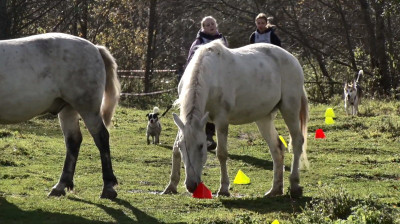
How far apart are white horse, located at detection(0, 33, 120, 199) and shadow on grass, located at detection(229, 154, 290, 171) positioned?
3981 mm

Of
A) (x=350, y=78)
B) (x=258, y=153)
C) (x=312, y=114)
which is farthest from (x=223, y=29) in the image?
(x=258, y=153)

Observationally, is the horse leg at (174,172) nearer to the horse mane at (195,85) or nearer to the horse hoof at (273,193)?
the horse mane at (195,85)

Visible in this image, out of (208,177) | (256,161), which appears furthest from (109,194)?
(256,161)

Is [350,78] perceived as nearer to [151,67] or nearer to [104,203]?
[151,67]

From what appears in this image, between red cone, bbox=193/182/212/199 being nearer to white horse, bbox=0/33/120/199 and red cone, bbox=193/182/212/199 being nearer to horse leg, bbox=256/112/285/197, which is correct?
white horse, bbox=0/33/120/199

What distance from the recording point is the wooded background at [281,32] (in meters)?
25.2

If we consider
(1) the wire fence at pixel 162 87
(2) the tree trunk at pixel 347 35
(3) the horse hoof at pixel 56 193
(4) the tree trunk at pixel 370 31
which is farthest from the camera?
(2) the tree trunk at pixel 347 35

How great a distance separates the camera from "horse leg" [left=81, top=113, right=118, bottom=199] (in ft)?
33.1

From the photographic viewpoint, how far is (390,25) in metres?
26.2

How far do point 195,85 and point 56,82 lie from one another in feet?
4.92

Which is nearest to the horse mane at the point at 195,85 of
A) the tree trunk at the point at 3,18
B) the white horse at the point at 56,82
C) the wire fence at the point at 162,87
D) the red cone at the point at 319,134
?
the white horse at the point at 56,82

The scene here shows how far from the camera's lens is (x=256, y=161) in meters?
14.2

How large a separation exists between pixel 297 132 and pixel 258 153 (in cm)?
381

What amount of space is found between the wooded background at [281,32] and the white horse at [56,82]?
12.8 meters
